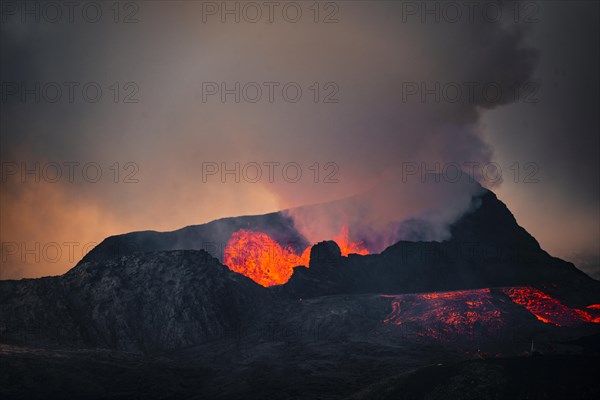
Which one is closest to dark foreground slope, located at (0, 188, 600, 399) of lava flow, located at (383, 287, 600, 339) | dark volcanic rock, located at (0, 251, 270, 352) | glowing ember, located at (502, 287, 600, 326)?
dark volcanic rock, located at (0, 251, 270, 352)

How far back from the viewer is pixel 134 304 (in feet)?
453

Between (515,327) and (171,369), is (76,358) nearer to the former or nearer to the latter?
(171,369)

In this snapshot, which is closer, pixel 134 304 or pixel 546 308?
pixel 546 308

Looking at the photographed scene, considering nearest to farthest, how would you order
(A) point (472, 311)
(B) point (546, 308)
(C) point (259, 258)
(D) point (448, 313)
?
(A) point (472, 311)
(D) point (448, 313)
(B) point (546, 308)
(C) point (259, 258)

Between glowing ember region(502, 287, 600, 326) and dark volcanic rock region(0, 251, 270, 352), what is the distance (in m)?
79.1

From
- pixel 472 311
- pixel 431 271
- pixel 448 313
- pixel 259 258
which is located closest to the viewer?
pixel 472 311

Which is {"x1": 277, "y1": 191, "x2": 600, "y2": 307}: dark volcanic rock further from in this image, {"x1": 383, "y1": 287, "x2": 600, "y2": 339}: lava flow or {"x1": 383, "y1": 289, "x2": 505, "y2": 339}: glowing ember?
{"x1": 383, "y1": 289, "x2": 505, "y2": 339}: glowing ember

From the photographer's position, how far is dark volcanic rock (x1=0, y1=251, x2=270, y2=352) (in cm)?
12162

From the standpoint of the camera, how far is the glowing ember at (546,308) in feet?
418

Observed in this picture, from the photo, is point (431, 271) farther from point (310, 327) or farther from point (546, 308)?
point (310, 327)

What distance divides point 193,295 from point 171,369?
144ft

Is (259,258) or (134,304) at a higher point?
(259,258)

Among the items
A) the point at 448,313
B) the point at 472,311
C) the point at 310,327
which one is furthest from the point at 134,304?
the point at 472,311

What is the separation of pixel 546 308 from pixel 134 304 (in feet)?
390
